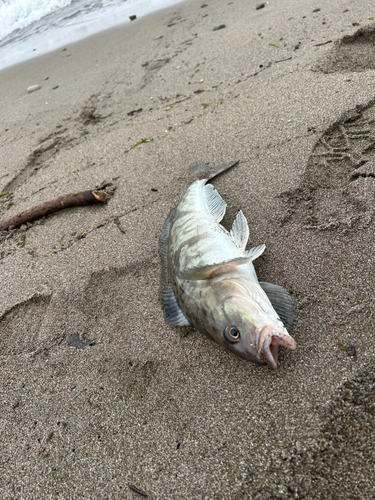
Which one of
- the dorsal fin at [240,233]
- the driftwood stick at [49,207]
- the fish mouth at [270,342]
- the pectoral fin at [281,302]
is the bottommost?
the pectoral fin at [281,302]

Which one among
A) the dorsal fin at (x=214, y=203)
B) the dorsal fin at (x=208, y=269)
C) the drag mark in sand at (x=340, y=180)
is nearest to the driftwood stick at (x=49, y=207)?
the dorsal fin at (x=214, y=203)

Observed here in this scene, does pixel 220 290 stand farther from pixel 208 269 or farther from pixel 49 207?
pixel 49 207

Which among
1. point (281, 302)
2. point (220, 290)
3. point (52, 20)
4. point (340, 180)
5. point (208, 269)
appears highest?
point (52, 20)

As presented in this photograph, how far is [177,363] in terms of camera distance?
2402 mm

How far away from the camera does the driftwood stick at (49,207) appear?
3959 mm

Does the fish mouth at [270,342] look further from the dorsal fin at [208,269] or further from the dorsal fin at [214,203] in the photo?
the dorsal fin at [214,203]

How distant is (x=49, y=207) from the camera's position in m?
4.01

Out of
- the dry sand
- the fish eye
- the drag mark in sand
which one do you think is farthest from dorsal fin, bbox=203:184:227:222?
the fish eye

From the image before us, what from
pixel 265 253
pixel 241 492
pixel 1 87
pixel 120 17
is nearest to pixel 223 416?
pixel 241 492

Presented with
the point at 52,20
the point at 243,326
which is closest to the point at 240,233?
the point at 243,326

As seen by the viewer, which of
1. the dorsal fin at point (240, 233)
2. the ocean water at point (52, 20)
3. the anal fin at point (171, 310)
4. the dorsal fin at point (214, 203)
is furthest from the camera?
the ocean water at point (52, 20)

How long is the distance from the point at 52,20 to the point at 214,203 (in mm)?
13244

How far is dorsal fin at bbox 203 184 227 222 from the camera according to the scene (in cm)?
318

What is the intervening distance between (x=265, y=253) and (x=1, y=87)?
28.2ft
